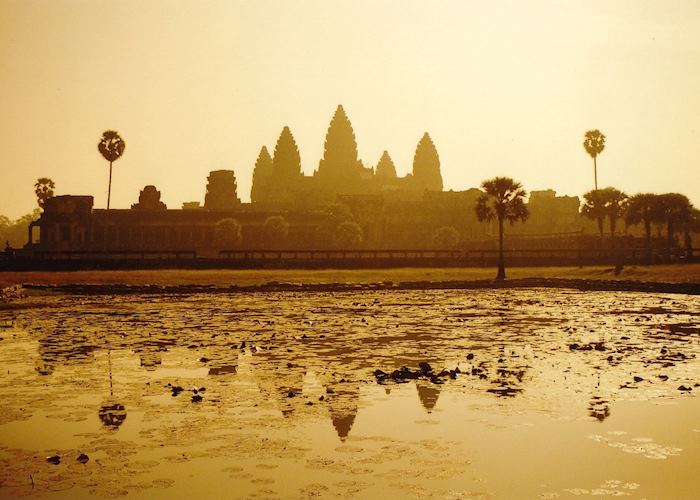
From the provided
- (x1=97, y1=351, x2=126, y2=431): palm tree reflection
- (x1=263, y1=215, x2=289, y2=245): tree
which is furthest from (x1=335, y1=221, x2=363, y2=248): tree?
(x1=97, y1=351, x2=126, y2=431): palm tree reflection

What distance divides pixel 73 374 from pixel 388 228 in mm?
126247

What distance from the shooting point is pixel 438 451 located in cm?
947

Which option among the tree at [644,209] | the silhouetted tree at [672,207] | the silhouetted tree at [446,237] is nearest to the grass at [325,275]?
the tree at [644,209]

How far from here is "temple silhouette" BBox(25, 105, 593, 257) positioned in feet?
362

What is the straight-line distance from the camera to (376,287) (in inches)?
1797

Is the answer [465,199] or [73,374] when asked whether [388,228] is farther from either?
[73,374]

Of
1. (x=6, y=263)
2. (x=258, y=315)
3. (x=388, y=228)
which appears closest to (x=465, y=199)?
(x=388, y=228)

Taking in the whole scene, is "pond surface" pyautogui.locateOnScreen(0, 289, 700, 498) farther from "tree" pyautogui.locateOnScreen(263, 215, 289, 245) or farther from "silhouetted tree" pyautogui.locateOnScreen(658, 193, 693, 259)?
"tree" pyautogui.locateOnScreen(263, 215, 289, 245)

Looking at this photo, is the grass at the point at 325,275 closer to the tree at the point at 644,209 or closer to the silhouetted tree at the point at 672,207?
the tree at the point at 644,209

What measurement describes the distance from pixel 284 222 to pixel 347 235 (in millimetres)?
10568

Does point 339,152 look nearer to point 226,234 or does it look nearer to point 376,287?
point 226,234

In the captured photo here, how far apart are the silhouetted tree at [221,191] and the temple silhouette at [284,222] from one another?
7.9 inches

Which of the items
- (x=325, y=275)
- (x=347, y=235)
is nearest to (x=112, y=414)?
(x=325, y=275)

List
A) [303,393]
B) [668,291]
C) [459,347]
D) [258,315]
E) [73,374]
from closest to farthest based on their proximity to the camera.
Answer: [303,393] → [73,374] → [459,347] → [258,315] → [668,291]
